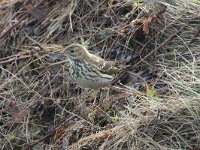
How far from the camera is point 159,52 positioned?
5.59 metres

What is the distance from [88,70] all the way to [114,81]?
1.16ft

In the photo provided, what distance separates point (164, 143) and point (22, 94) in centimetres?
189

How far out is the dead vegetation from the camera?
4480mm

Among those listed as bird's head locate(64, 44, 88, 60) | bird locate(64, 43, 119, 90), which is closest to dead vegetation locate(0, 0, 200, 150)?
bird locate(64, 43, 119, 90)

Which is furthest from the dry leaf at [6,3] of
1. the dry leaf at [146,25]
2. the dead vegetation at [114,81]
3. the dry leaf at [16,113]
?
the dry leaf at [146,25]

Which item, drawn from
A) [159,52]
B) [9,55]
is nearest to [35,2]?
[9,55]

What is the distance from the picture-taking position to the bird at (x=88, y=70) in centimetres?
505

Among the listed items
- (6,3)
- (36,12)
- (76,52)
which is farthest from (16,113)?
(6,3)

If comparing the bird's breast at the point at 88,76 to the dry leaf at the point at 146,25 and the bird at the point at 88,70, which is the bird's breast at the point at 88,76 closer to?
the bird at the point at 88,70

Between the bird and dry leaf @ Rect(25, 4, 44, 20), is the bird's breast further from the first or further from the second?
dry leaf @ Rect(25, 4, 44, 20)

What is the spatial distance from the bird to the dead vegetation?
16cm

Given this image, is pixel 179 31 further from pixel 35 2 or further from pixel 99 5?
pixel 35 2

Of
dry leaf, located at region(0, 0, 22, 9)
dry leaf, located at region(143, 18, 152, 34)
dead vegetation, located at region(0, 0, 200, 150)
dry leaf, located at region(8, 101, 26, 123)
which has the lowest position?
dry leaf, located at region(8, 101, 26, 123)

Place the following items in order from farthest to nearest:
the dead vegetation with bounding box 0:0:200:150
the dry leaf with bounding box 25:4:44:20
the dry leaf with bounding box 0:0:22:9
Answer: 1. the dry leaf with bounding box 0:0:22:9
2. the dry leaf with bounding box 25:4:44:20
3. the dead vegetation with bounding box 0:0:200:150
